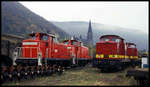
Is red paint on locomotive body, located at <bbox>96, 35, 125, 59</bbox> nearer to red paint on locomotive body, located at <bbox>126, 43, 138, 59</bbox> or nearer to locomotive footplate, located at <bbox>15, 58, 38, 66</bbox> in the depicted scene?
red paint on locomotive body, located at <bbox>126, 43, 138, 59</bbox>

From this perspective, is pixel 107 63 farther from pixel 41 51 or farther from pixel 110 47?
pixel 41 51

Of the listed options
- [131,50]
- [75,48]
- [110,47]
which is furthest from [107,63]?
[131,50]

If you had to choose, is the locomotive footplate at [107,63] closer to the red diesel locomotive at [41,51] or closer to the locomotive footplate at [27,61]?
the red diesel locomotive at [41,51]

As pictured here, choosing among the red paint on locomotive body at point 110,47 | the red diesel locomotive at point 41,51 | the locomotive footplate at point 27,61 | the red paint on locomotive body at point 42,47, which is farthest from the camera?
the red paint on locomotive body at point 110,47

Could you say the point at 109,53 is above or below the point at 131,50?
below

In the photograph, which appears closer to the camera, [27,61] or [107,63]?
[27,61]

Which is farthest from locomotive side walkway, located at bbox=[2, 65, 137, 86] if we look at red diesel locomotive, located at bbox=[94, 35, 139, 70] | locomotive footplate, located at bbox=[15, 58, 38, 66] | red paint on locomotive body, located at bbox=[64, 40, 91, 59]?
red paint on locomotive body, located at bbox=[64, 40, 91, 59]

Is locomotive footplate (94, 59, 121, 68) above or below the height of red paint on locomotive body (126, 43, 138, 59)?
below

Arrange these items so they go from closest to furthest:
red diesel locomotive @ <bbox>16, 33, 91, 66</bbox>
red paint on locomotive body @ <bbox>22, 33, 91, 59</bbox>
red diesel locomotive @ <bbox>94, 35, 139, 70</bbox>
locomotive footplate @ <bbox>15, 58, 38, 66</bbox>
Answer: locomotive footplate @ <bbox>15, 58, 38, 66</bbox>
red diesel locomotive @ <bbox>16, 33, 91, 66</bbox>
red paint on locomotive body @ <bbox>22, 33, 91, 59</bbox>
red diesel locomotive @ <bbox>94, 35, 139, 70</bbox>

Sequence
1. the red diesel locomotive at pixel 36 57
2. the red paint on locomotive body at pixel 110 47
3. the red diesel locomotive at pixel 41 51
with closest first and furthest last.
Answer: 1. the red diesel locomotive at pixel 36 57
2. the red diesel locomotive at pixel 41 51
3. the red paint on locomotive body at pixel 110 47

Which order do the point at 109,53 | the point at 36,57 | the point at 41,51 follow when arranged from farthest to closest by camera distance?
the point at 109,53
the point at 41,51
the point at 36,57

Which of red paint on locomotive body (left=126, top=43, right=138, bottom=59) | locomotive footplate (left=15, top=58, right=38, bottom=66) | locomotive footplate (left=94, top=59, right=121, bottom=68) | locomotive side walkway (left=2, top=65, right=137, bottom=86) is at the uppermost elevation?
red paint on locomotive body (left=126, top=43, right=138, bottom=59)

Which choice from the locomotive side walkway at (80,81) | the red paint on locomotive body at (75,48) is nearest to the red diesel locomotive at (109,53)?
the locomotive side walkway at (80,81)

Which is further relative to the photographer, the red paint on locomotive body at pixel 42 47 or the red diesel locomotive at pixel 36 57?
the red paint on locomotive body at pixel 42 47
